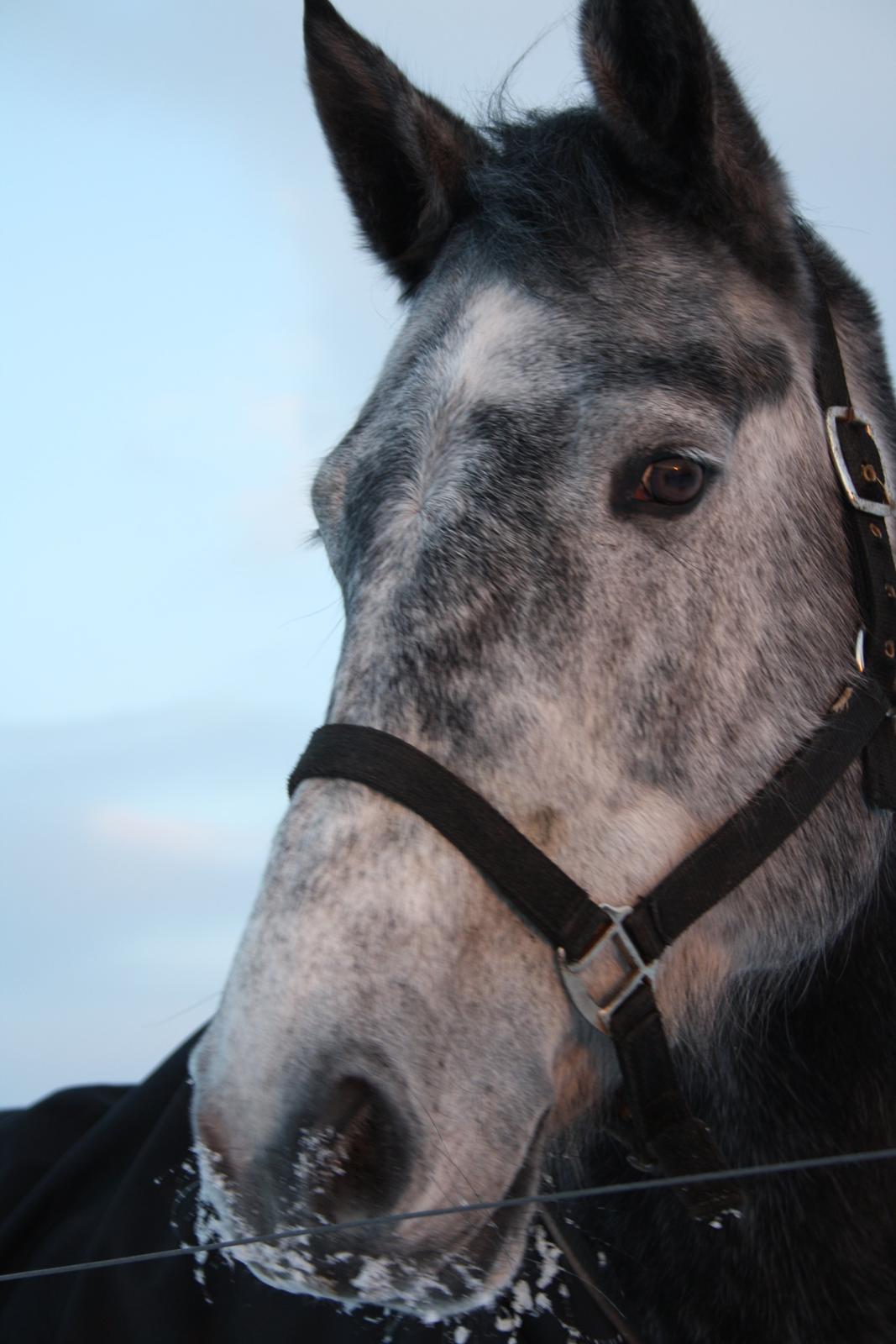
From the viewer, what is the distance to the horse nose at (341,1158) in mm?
1506

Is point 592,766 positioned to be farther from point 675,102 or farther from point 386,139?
point 386,139

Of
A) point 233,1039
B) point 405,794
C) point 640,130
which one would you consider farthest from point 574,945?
point 640,130

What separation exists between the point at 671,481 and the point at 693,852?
2.09 feet

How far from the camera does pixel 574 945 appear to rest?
1.78 m

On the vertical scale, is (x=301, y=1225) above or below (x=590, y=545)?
below

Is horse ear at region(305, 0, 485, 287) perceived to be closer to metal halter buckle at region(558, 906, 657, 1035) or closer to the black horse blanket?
metal halter buckle at region(558, 906, 657, 1035)

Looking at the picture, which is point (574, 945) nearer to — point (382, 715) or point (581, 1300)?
point (382, 715)

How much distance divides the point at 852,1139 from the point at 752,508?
3.82ft

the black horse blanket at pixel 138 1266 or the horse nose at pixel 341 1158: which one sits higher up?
the horse nose at pixel 341 1158

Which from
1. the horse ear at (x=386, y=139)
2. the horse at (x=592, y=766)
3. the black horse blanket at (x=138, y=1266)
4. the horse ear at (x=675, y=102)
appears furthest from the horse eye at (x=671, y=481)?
the black horse blanket at (x=138, y=1266)

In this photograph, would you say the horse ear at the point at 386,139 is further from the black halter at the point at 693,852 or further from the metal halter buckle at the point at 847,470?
the metal halter buckle at the point at 847,470

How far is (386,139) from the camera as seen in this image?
2676mm

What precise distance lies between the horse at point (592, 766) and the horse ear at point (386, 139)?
1 cm

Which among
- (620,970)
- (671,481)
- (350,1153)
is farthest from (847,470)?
(350,1153)
